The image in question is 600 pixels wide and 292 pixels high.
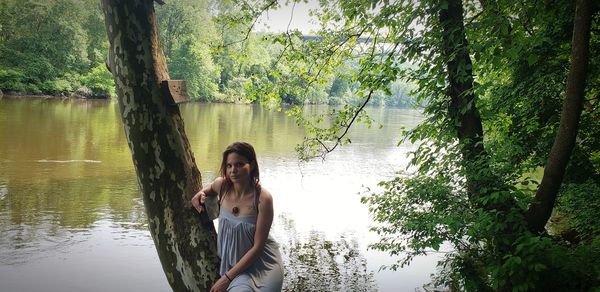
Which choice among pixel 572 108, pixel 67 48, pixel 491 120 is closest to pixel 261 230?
pixel 572 108

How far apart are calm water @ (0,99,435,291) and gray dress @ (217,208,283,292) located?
194 inches

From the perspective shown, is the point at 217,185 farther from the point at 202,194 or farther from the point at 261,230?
the point at 261,230

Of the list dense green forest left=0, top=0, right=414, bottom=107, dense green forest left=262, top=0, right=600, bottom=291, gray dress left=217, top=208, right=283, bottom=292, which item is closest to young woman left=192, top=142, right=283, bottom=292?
gray dress left=217, top=208, right=283, bottom=292

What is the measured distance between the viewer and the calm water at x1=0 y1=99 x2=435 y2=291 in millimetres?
7996

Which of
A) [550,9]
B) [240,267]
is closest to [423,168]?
[550,9]

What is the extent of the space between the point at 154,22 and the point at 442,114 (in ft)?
11.5

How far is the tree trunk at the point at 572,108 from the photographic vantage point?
3.34 m

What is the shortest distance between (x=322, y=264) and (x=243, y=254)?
6.21 metres

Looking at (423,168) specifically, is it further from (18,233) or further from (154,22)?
(18,233)

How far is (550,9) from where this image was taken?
472 centimetres

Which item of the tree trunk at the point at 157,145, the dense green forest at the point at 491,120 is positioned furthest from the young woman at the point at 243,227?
the dense green forest at the point at 491,120

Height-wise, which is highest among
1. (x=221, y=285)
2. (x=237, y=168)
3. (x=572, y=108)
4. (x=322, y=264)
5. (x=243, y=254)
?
(x=572, y=108)

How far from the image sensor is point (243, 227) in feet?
9.43

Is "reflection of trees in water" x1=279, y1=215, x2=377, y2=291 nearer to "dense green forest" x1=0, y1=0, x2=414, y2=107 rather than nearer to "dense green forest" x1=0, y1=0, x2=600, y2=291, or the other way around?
"dense green forest" x1=0, y1=0, x2=600, y2=291
